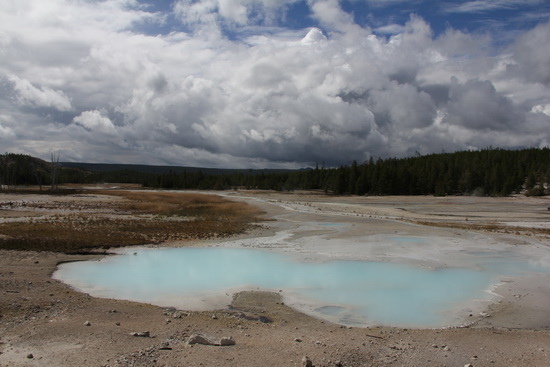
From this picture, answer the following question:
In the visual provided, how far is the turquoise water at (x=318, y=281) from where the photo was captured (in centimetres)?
1195

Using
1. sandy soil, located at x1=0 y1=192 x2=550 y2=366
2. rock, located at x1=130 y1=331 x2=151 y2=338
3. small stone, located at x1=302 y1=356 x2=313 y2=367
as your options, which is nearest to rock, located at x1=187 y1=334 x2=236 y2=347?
sandy soil, located at x1=0 y1=192 x2=550 y2=366

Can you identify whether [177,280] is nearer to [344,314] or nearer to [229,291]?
[229,291]

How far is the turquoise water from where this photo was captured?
11953 mm

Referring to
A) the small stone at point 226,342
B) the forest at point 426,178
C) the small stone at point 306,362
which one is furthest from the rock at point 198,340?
the forest at point 426,178

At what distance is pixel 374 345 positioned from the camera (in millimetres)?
8422

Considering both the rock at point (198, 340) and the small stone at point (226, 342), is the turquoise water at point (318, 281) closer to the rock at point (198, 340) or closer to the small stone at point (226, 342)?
the small stone at point (226, 342)

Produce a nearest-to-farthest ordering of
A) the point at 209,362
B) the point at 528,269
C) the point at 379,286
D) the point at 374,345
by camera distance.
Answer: the point at 209,362
the point at 374,345
the point at 379,286
the point at 528,269

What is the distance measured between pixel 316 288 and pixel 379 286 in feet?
7.71

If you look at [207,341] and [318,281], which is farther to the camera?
[318,281]

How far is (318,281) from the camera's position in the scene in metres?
15.3

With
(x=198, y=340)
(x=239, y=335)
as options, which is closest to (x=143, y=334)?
(x=198, y=340)

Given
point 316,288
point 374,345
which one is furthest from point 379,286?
point 374,345

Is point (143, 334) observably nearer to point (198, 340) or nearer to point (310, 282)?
point (198, 340)

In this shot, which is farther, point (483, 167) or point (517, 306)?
point (483, 167)
